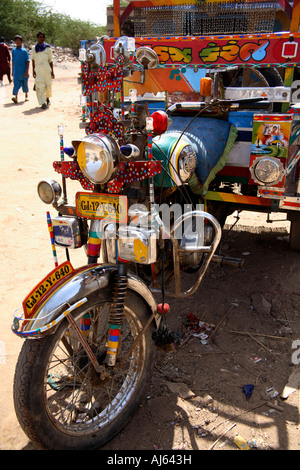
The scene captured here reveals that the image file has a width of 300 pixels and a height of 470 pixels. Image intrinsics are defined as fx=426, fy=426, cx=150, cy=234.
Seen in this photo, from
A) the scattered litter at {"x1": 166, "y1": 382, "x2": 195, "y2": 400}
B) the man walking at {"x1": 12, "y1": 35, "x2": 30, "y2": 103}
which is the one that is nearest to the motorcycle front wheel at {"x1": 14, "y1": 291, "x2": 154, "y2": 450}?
the scattered litter at {"x1": 166, "y1": 382, "x2": 195, "y2": 400}

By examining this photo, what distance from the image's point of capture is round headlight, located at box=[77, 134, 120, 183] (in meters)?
1.92

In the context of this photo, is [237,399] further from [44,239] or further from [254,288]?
[44,239]

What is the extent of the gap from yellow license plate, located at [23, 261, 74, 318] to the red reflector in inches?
31.6

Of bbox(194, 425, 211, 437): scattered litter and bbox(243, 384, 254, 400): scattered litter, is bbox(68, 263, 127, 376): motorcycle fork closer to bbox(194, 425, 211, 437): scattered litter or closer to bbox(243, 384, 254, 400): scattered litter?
bbox(194, 425, 211, 437): scattered litter

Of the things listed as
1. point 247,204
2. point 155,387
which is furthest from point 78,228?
point 247,204

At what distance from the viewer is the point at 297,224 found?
417 centimetres

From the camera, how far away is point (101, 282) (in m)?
2.05

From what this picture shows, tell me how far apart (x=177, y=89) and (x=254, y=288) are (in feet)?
6.50

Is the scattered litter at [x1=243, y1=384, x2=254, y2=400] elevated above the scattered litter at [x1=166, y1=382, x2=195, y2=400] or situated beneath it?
elevated above

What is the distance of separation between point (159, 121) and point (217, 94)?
1780 millimetres

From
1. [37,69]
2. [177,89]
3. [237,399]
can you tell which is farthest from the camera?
[37,69]

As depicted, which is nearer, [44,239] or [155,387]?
[155,387]

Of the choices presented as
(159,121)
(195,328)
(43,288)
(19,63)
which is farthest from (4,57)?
(43,288)

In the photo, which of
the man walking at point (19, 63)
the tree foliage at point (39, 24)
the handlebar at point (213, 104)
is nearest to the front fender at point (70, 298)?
the handlebar at point (213, 104)
